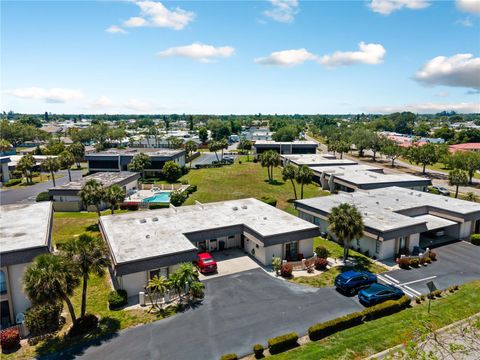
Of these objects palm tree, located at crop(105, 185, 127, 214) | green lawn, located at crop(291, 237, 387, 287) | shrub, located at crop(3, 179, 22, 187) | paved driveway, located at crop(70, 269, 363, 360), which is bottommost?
green lawn, located at crop(291, 237, 387, 287)

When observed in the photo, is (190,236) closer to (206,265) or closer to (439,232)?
(206,265)

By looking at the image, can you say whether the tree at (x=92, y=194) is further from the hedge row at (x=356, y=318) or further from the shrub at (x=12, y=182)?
the shrub at (x=12, y=182)

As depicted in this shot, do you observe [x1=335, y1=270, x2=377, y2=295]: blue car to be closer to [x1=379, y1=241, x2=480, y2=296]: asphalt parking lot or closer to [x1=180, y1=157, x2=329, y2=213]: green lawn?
[x1=379, y1=241, x2=480, y2=296]: asphalt parking lot

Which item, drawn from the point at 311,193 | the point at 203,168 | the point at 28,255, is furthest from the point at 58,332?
the point at 203,168

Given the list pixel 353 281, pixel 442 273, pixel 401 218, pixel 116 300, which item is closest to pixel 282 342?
pixel 353 281

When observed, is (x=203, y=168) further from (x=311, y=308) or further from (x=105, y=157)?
(x=311, y=308)

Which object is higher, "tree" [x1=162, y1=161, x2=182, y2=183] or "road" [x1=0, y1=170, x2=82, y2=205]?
"tree" [x1=162, y1=161, x2=182, y2=183]

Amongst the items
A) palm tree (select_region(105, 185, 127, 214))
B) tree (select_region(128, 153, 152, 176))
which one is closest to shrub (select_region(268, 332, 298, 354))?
palm tree (select_region(105, 185, 127, 214))
